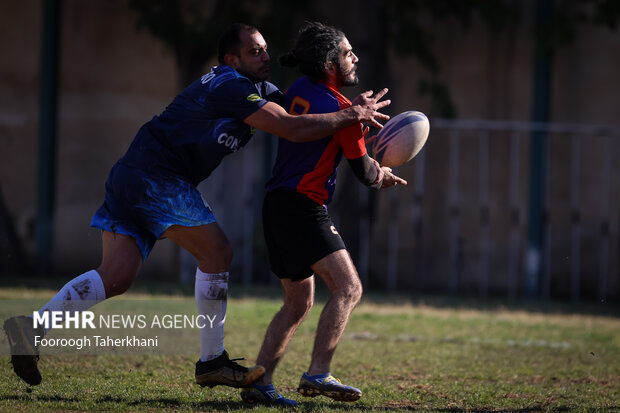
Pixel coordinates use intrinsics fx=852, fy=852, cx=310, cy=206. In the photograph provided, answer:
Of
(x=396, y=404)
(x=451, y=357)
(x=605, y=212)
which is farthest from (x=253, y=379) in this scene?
(x=605, y=212)

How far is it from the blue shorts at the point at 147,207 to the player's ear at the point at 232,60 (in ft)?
2.40

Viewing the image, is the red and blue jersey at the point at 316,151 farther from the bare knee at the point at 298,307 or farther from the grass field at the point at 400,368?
the grass field at the point at 400,368

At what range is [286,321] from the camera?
15.8 feet

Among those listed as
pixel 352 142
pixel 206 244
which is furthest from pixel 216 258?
pixel 352 142

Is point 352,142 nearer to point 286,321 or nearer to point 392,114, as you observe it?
point 286,321

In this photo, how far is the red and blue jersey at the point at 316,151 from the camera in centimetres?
466

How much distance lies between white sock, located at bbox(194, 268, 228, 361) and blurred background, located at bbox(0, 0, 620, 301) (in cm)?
850

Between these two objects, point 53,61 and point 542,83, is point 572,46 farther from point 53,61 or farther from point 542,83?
point 53,61

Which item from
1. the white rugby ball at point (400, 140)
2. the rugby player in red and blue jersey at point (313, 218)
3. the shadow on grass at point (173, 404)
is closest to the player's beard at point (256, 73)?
the rugby player in red and blue jersey at point (313, 218)

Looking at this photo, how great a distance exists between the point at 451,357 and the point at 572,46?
→ 8256 mm

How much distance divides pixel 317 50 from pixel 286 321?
153 centimetres

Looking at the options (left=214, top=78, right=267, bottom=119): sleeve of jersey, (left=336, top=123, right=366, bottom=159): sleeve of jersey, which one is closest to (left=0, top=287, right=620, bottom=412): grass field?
(left=336, top=123, right=366, bottom=159): sleeve of jersey

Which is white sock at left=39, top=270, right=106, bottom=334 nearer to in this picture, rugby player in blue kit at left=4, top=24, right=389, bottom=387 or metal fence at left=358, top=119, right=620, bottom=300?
rugby player in blue kit at left=4, top=24, right=389, bottom=387

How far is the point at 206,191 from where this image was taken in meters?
13.7
